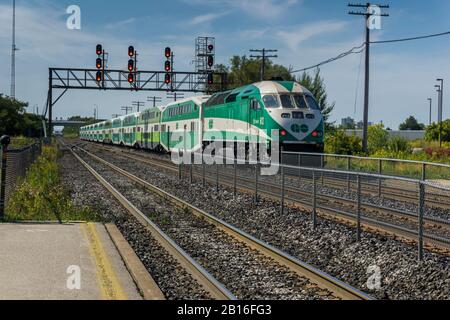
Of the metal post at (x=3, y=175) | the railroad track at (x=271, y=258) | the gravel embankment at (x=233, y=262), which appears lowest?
the gravel embankment at (x=233, y=262)

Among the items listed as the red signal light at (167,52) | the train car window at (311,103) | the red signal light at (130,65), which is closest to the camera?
the train car window at (311,103)

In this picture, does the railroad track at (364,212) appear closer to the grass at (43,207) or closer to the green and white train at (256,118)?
the grass at (43,207)

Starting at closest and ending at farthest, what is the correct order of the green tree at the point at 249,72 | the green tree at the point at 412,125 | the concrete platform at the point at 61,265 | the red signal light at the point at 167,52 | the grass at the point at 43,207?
the concrete platform at the point at 61,265 → the grass at the point at 43,207 → the red signal light at the point at 167,52 → the green tree at the point at 249,72 → the green tree at the point at 412,125

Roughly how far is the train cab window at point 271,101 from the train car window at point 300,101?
897 millimetres

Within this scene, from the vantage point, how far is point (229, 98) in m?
26.9

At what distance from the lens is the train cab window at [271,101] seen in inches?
916

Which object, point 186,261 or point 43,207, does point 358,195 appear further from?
point 43,207

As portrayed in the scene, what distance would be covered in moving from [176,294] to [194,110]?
988 inches

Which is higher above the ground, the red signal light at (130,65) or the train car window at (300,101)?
the red signal light at (130,65)

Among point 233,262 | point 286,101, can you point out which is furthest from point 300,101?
point 233,262

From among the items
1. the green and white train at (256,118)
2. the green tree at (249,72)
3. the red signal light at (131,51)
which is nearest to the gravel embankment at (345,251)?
the green and white train at (256,118)

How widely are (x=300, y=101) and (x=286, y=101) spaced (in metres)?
0.66

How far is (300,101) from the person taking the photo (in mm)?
23891
